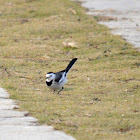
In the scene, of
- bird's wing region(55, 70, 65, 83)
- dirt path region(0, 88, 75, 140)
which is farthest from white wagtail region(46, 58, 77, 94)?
dirt path region(0, 88, 75, 140)

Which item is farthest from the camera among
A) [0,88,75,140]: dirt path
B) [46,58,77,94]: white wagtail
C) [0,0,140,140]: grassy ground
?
[46,58,77,94]: white wagtail

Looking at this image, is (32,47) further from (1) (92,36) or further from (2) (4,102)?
(2) (4,102)

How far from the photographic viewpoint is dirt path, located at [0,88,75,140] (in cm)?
525

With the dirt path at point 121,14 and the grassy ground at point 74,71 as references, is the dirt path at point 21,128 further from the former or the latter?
the dirt path at point 121,14

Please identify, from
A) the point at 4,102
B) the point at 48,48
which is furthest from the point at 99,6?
the point at 4,102

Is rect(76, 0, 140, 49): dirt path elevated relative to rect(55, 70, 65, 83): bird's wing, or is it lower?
lower

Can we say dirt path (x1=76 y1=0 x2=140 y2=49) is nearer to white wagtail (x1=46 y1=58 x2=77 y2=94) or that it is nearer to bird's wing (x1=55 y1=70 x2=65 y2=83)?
bird's wing (x1=55 y1=70 x2=65 y2=83)

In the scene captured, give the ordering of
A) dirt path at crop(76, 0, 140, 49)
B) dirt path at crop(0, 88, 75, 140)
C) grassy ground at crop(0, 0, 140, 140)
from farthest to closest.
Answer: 1. dirt path at crop(76, 0, 140, 49)
2. grassy ground at crop(0, 0, 140, 140)
3. dirt path at crop(0, 88, 75, 140)

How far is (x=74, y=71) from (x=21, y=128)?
4309 millimetres

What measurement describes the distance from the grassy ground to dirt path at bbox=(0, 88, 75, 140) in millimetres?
158

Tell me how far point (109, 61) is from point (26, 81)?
245 cm

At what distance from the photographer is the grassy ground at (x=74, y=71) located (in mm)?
5992

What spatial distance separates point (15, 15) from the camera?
17078mm

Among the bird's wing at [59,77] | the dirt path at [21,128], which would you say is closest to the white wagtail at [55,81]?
the bird's wing at [59,77]
